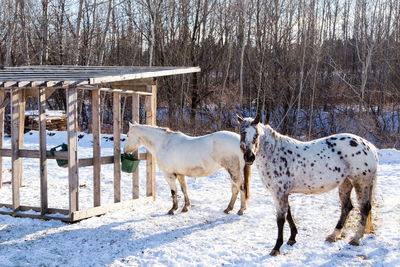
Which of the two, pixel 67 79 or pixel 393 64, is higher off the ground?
pixel 393 64

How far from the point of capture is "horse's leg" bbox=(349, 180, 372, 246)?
5.59 m

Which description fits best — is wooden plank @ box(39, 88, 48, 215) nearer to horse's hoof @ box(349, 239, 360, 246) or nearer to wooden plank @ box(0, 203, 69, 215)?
wooden plank @ box(0, 203, 69, 215)

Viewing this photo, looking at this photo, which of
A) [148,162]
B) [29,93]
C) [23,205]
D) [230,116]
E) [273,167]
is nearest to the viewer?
[273,167]

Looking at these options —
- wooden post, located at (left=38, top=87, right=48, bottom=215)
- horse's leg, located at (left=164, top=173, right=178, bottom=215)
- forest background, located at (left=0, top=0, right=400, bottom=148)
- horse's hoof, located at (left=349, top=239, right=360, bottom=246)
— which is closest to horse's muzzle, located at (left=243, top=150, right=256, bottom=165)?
horse's hoof, located at (left=349, top=239, right=360, bottom=246)

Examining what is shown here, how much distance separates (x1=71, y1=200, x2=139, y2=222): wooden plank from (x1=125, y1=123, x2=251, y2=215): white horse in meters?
0.98

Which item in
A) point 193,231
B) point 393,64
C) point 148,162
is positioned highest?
point 393,64

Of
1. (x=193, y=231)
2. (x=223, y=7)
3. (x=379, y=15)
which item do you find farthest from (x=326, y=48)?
(x=193, y=231)

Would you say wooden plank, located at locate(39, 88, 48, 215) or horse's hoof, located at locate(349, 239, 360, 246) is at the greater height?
wooden plank, located at locate(39, 88, 48, 215)

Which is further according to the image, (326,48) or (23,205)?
(326,48)

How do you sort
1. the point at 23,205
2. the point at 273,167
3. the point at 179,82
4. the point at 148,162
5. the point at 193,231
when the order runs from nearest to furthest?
the point at 273,167, the point at 193,231, the point at 23,205, the point at 148,162, the point at 179,82

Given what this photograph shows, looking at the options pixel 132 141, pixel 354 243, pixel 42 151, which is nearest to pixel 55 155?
pixel 42 151

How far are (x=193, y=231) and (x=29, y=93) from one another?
528cm

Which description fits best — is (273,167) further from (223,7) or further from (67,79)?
(223,7)

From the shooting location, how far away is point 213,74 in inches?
1006
